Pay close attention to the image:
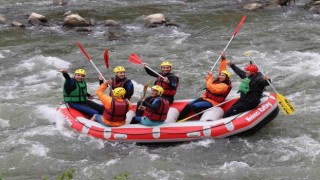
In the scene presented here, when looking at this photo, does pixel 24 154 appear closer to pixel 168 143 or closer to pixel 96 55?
pixel 168 143

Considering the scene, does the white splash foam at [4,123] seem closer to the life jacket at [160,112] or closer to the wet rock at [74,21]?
A: the life jacket at [160,112]

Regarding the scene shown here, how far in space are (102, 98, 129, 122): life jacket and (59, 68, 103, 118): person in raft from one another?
0.80 metres

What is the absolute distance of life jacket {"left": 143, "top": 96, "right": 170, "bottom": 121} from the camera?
8.57m

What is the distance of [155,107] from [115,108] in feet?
2.28

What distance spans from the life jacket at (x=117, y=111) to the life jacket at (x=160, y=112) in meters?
0.38

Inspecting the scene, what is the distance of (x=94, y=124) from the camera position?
29.4ft

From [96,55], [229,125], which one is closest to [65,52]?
[96,55]

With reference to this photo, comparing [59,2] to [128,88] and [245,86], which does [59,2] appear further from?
[245,86]

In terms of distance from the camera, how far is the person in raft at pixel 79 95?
30.8 feet

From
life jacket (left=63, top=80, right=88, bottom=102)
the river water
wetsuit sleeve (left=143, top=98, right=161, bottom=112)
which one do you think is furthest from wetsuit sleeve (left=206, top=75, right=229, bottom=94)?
life jacket (left=63, top=80, right=88, bottom=102)

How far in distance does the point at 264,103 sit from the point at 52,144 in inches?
150

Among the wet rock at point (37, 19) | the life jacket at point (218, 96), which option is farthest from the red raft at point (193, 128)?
the wet rock at point (37, 19)

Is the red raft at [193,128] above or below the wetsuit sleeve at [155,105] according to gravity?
below

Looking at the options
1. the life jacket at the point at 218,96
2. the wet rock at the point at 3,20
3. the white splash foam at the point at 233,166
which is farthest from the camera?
the wet rock at the point at 3,20
